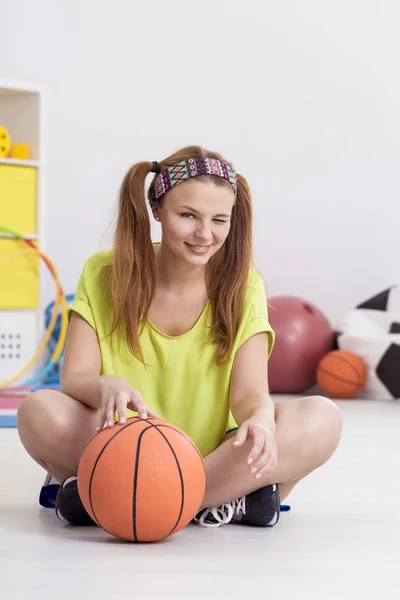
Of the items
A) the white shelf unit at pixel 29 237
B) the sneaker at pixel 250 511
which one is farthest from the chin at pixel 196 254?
the white shelf unit at pixel 29 237

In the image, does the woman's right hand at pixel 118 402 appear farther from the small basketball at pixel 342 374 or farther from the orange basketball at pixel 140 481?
the small basketball at pixel 342 374

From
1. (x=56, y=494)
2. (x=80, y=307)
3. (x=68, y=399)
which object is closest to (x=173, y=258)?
(x=80, y=307)

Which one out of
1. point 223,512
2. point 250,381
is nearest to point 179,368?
point 250,381

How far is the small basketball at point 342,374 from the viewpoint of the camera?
409 centimetres

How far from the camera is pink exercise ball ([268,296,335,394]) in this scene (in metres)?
4.17

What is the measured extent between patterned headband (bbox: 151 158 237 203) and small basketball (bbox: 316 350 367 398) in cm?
249

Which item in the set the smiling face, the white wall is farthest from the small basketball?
the smiling face

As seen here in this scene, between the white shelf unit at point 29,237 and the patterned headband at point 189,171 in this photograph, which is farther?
the white shelf unit at point 29,237

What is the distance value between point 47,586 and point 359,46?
4.04 metres

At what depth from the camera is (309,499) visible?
196cm

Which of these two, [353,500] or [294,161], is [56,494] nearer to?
[353,500]

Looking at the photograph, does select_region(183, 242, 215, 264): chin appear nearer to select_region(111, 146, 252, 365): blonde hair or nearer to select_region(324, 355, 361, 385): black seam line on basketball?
select_region(111, 146, 252, 365): blonde hair

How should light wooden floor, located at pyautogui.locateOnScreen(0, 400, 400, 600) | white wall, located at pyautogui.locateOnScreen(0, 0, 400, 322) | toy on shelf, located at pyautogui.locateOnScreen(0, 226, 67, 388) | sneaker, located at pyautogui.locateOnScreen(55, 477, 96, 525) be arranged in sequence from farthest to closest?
1. white wall, located at pyautogui.locateOnScreen(0, 0, 400, 322)
2. toy on shelf, located at pyautogui.locateOnScreen(0, 226, 67, 388)
3. sneaker, located at pyautogui.locateOnScreen(55, 477, 96, 525)
4. light wooden floor, located at pyautogui.locateOnScreen(0, 400, 400, 600)

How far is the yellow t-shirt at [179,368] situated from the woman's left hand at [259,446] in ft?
0.91
